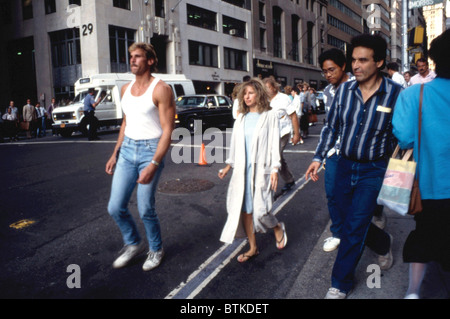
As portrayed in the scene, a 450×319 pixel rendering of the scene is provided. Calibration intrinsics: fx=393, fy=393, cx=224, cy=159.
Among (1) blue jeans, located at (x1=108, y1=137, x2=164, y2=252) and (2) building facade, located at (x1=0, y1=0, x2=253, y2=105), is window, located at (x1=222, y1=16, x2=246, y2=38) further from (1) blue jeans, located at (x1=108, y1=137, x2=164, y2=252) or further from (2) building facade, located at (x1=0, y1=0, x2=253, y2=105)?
(1) blue jeans, located at (x1=108, y1=137, x2=164, y2=252)

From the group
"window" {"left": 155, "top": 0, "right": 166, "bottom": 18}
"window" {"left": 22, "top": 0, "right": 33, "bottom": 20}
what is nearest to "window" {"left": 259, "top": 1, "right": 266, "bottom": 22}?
"window" {"left": 155, "top": 0, "right": 166, "bottom": 18}

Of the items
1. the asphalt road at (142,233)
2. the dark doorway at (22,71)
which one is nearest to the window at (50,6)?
the dark doorway at (22,71)

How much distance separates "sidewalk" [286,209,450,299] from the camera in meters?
2.94

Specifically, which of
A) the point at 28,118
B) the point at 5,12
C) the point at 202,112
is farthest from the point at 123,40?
the point at 202,112

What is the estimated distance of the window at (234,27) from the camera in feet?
122

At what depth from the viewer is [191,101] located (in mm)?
17188

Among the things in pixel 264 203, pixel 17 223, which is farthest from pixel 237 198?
pixel 17 223

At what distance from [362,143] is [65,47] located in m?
28.9

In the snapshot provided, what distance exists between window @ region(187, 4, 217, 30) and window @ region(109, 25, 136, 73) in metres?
6.55

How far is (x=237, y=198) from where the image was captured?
11.9 ft

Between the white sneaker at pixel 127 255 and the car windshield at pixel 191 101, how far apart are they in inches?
532

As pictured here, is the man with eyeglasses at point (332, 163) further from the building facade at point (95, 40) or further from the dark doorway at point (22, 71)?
the dark doorway at point (22, 71)

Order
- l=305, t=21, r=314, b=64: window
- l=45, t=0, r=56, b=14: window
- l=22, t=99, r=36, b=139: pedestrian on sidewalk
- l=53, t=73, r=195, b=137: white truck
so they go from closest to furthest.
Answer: l=53, t=73, r=195, b=137: white truck
l=22, t=99, r=36, b=139: pedestrian on sidewalk
l=45, t=0, r=56, b=14: window
l=305, t=21, r=314, b=64: window

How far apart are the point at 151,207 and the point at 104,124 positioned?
15.7 m
